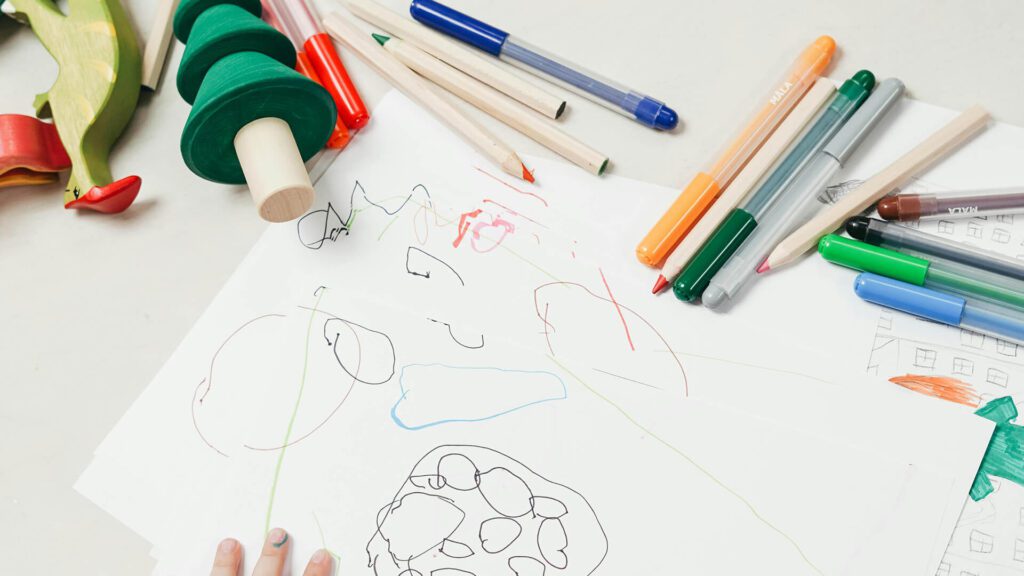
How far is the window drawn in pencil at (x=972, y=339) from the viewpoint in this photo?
467 mm

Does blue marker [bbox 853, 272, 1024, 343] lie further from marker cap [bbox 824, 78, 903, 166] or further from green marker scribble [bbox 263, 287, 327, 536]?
green marker scribble [bbox 263, 287, 327, 536]

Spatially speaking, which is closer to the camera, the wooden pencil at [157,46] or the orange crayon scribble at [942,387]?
the orange crayon scribble at [942,387]

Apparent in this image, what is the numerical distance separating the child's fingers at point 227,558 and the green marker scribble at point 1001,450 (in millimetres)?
399

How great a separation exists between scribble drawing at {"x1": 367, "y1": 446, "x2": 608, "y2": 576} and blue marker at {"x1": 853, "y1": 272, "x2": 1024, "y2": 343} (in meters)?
0.22

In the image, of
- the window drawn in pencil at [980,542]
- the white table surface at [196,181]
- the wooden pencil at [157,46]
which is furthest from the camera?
the wooden pencil at [157,46]

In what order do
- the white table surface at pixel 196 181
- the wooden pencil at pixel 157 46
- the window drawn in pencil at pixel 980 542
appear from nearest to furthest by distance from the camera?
the window drawn in pencil at pixel 980 542 < the white table surface at pixel 196 181 < the wooden pencil at pixel 157 46

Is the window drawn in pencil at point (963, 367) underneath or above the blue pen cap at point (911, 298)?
underneath

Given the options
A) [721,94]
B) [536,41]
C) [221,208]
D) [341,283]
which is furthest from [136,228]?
[721,94]

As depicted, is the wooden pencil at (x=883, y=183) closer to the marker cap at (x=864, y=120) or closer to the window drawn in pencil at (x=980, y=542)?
the marker cap at (x=864, y=120)

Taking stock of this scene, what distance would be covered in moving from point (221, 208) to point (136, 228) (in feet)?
0.21

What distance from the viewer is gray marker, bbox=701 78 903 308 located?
491 mm

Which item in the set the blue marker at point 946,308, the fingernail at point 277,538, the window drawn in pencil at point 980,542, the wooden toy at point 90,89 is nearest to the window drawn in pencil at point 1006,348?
the blue marker at point 946,308

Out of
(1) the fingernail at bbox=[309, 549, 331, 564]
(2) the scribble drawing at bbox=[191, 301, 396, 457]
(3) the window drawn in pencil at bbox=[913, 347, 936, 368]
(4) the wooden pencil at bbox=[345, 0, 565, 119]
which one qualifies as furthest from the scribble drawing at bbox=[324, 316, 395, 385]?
(3) the window drawn in pencil at bbox=[913, 347, 936, 368]

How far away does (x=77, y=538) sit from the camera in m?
0.48
